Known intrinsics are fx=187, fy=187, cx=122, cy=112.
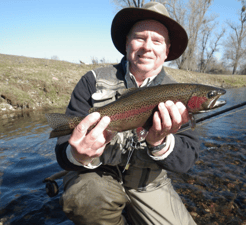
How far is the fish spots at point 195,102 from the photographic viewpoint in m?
2.16

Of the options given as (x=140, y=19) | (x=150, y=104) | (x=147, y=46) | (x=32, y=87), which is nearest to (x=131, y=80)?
(x=147, y=46)

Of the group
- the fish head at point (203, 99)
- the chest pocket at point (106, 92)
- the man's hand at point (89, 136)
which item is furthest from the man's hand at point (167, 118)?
the chest pocket at point (106, 92)

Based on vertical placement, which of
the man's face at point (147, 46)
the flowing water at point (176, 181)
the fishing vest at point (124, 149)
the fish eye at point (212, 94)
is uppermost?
the man's face at point (147, 46)

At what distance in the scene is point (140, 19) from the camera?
9.20ft

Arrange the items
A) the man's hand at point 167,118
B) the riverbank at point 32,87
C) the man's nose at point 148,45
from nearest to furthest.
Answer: the man's hand at point 167,118, the man's nose at point 148,45, the riverbank at point 32,87

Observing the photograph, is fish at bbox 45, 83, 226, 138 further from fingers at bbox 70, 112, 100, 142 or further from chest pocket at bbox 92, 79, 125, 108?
A: chest pocket at bbox 92, 79, 125, 108

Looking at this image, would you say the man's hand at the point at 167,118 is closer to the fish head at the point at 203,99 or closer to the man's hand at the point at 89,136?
the fish head at the point at 203,99

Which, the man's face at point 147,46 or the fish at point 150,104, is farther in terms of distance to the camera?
the man's face at point 147,46

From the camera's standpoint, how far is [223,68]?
49625 mm

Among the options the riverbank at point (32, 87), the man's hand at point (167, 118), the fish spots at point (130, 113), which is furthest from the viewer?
the riverbank at point (32, 87)

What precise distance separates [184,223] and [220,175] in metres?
2.10

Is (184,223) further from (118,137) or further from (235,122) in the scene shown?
(235,122)

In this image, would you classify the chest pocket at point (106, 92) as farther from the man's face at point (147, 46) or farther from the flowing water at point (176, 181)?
the flowing water at point (176, 181)

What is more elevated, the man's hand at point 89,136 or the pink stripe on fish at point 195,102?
the pink stripe on fish at point 195,102
